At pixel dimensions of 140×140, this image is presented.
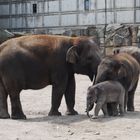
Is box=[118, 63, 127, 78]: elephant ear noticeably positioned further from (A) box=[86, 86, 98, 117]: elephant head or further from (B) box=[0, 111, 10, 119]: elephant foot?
(B) box=[0, 111, 10, 119]: elephant foot

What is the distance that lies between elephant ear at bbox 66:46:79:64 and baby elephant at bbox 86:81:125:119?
4.06ft

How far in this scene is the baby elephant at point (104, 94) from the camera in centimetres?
1063

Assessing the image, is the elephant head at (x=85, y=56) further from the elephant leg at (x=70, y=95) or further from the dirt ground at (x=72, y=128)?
the dirt ground at (x=72, y=128)

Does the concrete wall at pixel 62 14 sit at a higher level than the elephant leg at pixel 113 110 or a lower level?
higher

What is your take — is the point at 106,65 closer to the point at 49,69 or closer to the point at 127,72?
the point at 127,72

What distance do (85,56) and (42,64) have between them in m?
1.03

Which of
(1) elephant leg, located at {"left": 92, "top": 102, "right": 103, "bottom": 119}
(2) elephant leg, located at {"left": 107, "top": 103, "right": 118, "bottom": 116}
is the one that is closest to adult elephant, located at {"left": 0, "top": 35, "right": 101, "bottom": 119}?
(2) elephant leg, located at {"left": 107, "top": 103, "right": 118, "bottom": 116}

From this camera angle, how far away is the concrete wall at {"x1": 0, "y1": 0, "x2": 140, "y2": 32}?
5125 centimetres

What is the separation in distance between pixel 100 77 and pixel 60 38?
5.31 feet

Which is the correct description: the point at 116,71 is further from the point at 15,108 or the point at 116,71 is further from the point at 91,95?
the point at 15,108

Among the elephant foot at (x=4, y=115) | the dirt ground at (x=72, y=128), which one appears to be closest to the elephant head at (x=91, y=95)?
the dirt ground at (x=72, y=128)

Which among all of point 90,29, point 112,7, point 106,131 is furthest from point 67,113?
point 112,7

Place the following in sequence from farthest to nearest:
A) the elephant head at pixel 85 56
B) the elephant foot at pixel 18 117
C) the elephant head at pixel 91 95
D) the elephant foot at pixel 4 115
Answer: the elephant head at pixel 85 56 → the elephant foot at pixel 4 115 → the elephant foot at pixel 18 117 → the elephant head at pixel 91 95

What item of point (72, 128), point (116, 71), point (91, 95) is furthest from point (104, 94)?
point (72, 128)
